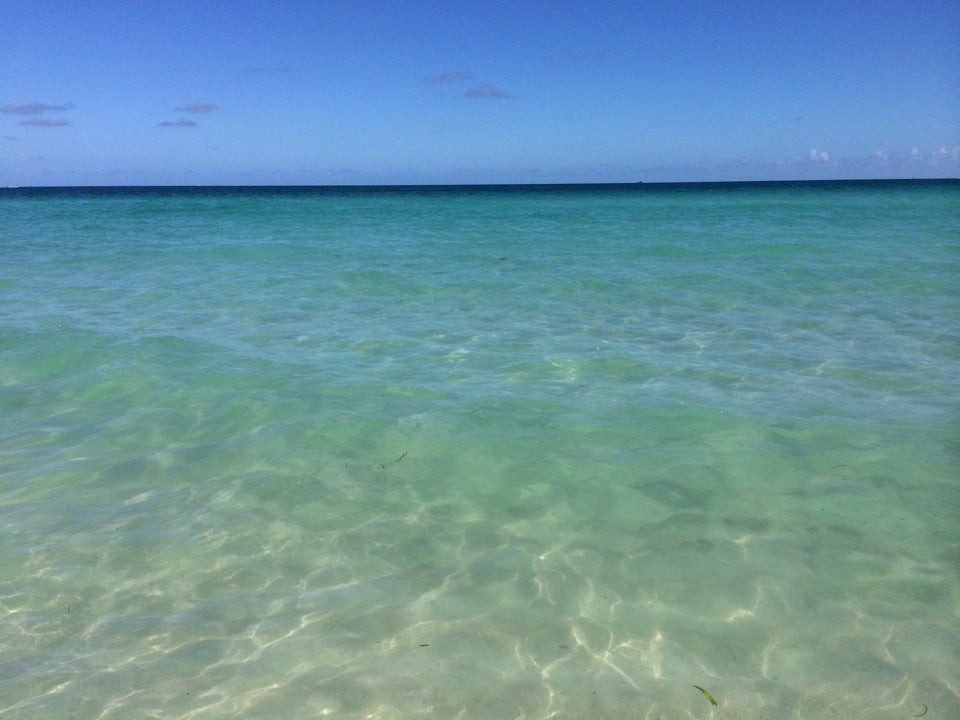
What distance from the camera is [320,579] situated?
11.6ft

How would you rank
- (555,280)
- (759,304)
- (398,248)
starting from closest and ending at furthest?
(759,304), (555,280), (398,248)

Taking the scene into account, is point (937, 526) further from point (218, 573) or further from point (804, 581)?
point (218, 573)

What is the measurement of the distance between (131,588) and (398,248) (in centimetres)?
1454

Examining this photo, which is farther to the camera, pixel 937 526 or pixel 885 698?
pixel 937 526

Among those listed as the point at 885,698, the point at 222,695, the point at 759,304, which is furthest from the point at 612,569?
the point at 759,304

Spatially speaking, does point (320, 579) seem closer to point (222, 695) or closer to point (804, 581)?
point (222, 695)

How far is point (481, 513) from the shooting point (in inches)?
164

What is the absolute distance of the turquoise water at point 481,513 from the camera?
9.51ft

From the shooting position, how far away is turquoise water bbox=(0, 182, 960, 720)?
2898mm

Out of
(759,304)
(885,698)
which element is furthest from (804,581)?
(759,304)

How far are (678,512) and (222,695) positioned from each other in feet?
8.37

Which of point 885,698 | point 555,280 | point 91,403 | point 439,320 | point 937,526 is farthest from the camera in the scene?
point 555,280

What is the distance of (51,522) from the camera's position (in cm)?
405

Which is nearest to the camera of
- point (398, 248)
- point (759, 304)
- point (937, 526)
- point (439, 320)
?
point (937, 526)
